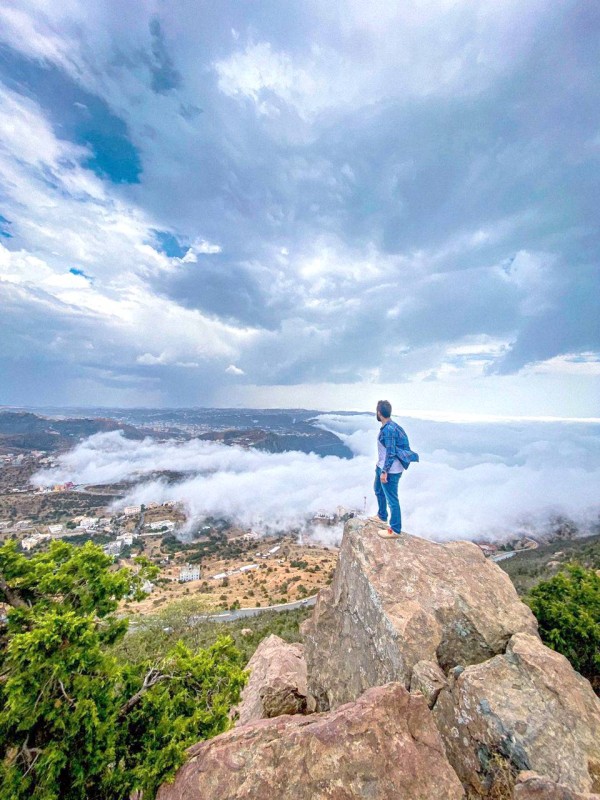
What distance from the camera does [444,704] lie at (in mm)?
8945

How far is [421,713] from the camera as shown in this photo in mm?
7918

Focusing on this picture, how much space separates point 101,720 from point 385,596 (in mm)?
8682

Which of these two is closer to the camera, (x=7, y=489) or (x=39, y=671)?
(x=39, y=671)

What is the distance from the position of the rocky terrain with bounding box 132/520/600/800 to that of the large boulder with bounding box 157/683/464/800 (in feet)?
0.08

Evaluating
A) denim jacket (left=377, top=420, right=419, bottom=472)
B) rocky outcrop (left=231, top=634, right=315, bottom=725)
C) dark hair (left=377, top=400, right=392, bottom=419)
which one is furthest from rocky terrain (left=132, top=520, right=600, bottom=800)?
dark hair (left=377, top=400, right=392, bottom=419)

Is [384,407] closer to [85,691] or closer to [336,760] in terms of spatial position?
[336,760]

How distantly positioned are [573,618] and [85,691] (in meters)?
19.6

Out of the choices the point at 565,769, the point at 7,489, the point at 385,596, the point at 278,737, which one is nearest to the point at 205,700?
the point at 278,737

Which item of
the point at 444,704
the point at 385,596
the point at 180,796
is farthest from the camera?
the point at 385,596

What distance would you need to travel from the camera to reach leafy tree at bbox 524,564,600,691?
14.9 metres

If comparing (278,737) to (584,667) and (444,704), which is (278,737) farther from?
(584,667)

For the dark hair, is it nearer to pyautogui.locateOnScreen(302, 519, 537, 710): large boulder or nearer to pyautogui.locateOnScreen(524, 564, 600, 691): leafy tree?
pyautogui.locateOnScreen(302, 519, 537, 710): large boulder

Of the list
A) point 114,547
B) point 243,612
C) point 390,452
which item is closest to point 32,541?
point 114,547

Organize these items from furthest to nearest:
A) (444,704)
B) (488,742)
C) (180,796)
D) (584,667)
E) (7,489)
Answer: (7,489), (584,667), (444,704), (488,742), (180,796)
